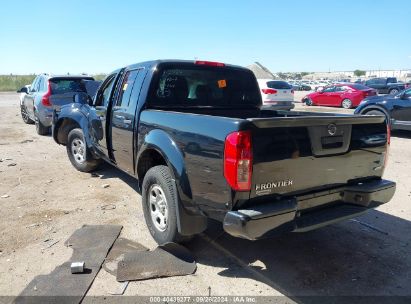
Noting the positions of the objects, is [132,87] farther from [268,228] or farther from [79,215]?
[268,228]

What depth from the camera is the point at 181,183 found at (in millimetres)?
3352

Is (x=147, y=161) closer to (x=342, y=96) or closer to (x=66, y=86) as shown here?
(x=66, y=86)

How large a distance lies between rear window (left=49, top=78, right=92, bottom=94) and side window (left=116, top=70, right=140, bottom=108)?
6.16 m

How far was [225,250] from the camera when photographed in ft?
12.8

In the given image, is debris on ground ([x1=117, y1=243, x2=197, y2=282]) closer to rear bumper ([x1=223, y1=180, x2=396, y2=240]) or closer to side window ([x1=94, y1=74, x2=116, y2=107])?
rear bumper ([x1=223, y1=180, x2=396, y2=240])

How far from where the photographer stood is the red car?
21375mm

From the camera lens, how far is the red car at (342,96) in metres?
21.4

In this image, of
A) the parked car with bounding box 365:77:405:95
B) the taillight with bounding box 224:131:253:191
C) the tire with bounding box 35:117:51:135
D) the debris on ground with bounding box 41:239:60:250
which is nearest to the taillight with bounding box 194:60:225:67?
the taillight with bounding box 224:131:253:191

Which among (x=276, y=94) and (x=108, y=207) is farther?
(x=276, y=94)

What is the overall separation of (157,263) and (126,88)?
2.47m

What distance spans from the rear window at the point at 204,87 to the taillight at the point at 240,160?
1.86 meters

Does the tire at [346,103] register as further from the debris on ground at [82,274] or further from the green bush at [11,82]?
the green bush at [11,82]

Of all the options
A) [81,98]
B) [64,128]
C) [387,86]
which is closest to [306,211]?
[81,98]

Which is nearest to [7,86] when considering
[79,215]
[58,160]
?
Result: [58,160]
